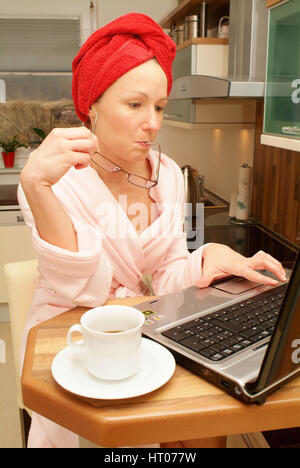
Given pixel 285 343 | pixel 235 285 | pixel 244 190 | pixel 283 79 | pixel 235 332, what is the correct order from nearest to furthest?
pixel 285 343
pixel 235 332
pixel 235 285
pixel 283 79
pixel 244 190

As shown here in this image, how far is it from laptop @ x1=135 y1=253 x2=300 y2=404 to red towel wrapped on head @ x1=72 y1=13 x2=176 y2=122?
1.70 ft

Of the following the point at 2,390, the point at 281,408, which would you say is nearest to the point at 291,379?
the point at 281,408

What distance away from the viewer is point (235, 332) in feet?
2.39

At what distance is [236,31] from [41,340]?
172cm

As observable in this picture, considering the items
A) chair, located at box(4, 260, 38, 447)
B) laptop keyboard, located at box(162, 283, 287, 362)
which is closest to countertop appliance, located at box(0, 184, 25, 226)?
chair, located at box(4, 260, 38, 447)

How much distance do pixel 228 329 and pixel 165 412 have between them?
0.68ft

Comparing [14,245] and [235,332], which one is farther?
A: [14,245]

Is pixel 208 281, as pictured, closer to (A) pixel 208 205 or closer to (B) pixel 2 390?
(B) pixel 2 390

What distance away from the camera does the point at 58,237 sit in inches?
35.1

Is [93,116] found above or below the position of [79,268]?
above

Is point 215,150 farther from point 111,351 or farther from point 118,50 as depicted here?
point 111,351

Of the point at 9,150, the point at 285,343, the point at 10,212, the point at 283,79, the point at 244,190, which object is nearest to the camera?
the point at 285,343

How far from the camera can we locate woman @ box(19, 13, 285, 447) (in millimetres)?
865

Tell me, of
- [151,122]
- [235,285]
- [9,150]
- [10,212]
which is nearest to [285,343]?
[235,285]
